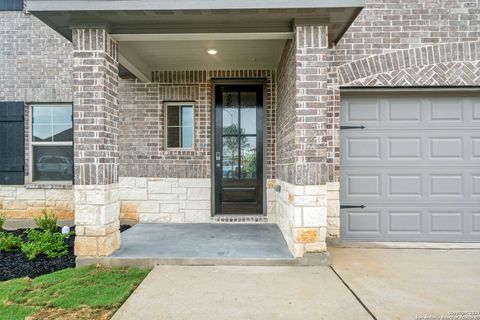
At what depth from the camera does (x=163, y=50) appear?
15.5 feet

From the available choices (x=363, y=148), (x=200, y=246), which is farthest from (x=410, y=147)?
(x=200, y=246)

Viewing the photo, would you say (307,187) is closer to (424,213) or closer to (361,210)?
(361,210)

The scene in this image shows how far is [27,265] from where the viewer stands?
3.76 m

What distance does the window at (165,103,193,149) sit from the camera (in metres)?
5.84

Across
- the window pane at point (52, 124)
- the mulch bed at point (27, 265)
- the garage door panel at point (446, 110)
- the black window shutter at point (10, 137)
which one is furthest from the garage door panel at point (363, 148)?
the black window shutter at point (10, 137)

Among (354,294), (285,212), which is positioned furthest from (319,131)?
(354,294)

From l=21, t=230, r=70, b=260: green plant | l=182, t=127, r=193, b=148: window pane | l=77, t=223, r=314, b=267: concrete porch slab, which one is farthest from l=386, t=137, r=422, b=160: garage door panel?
l=21, t=230, r=70, b=260: green plant

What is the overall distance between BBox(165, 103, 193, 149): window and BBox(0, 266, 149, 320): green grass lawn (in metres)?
2.72

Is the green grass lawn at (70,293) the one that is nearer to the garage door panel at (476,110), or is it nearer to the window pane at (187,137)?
the window pane at (187,137)

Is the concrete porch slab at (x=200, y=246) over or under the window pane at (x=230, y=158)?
under

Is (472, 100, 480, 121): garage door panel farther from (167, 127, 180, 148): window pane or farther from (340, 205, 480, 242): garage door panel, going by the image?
(167, 127, 180, 148): window pane

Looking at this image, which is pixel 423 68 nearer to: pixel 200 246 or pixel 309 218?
pixel 309 218

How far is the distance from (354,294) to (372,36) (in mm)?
3627

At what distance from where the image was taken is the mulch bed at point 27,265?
11.6ft
